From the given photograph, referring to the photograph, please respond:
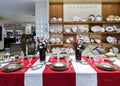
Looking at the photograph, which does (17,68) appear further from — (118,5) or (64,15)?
(118,5)

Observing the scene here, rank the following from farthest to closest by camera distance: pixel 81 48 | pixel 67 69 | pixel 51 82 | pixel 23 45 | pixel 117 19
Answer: pixel 117 19
pixel 23 45
pixel 81 48
pixel 67 69
pixel 51 82

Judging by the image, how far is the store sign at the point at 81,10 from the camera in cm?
458

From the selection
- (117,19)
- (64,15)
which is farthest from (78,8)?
(117,19)

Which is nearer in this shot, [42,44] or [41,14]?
[42,44]

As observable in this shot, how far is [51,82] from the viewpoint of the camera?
5.78 feet

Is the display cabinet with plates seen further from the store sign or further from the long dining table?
the long dining table

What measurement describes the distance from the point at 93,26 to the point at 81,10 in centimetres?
57

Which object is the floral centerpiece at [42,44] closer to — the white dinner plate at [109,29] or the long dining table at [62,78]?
the long dining table at [62,78]

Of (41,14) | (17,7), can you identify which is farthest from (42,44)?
(17,7)

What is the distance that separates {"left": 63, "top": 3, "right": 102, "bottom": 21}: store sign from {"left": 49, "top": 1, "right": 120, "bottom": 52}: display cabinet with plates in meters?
0.07

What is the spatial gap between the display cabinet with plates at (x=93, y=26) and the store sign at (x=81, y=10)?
0.07 meters

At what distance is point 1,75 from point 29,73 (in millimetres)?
310

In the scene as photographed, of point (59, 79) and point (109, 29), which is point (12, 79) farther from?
point (109, 29)

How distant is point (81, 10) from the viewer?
4.61m
